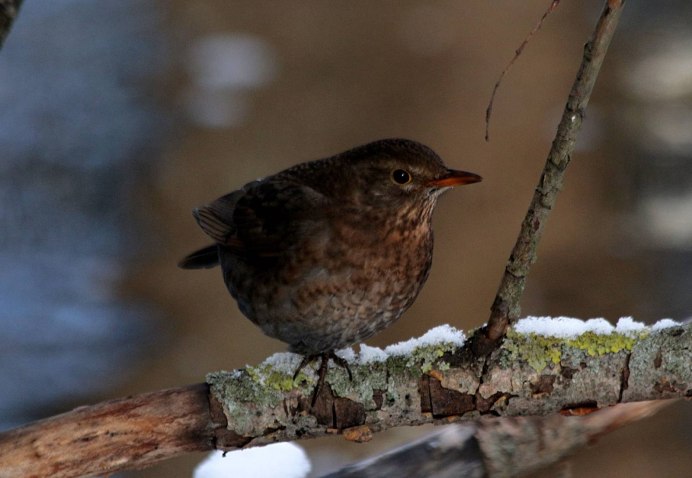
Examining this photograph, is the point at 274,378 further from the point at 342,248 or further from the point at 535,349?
the point at 535,349

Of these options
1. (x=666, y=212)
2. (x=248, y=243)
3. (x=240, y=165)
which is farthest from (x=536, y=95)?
(x=248, y=243)

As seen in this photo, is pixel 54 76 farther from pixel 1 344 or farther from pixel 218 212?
pixel 218 212

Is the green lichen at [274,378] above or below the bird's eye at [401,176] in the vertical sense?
below

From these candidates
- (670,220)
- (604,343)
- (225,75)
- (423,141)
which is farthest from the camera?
(225,75)

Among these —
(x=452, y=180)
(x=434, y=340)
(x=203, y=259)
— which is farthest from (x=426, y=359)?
(x=203, y=259)

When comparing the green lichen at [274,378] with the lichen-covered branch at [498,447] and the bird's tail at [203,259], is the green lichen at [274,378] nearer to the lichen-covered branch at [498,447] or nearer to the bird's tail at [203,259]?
the lichen-covered branch at [498,447]

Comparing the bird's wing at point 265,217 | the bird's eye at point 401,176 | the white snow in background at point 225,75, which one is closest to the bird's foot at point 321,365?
the bird's wing at point 265,217
